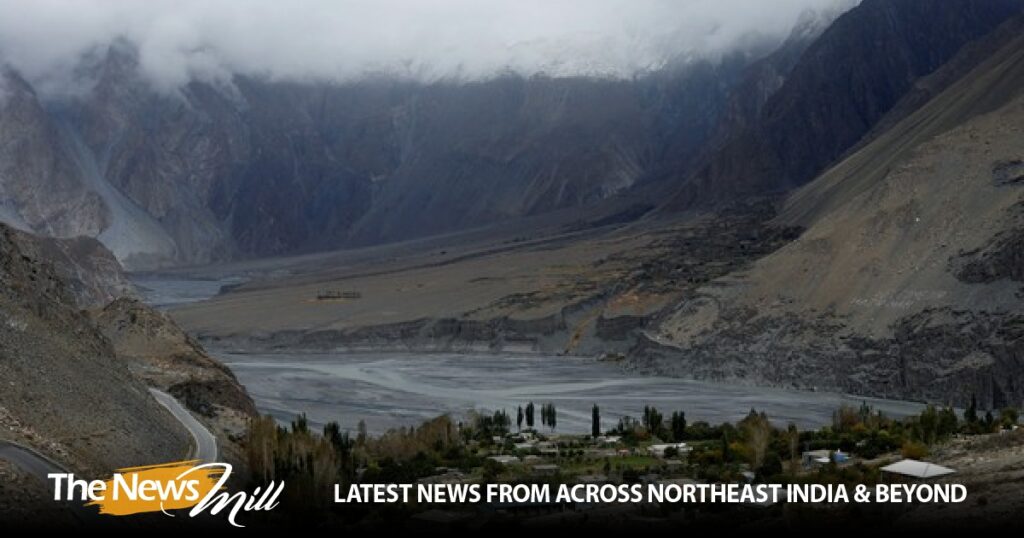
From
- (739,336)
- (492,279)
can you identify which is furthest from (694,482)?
(492,279)

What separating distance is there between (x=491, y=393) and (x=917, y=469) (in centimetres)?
4730

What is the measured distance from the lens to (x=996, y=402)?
6744 centimetres

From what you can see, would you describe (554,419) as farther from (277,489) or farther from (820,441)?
(277,489)

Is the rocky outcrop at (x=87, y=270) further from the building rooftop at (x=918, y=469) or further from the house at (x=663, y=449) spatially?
the building rooftop at (x=918, y=469)

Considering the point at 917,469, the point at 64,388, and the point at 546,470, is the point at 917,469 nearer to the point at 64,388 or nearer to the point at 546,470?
the point at 546,470

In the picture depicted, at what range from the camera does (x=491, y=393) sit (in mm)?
83000

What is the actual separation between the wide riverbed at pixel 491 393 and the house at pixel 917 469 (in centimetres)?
2479

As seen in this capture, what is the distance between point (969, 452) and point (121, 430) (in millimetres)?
22673

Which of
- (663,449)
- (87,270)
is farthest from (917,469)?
(87,270)

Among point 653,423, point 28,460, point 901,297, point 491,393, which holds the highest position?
point 901,297

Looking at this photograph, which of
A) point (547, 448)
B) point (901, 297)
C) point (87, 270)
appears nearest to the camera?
point (547, 448)

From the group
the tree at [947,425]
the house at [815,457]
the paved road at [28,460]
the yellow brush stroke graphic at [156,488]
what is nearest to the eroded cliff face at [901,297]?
the tree at [947,425]

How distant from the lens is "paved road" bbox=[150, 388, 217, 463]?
129 ft

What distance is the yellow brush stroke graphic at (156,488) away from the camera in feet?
100
